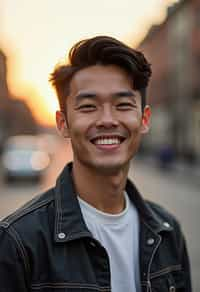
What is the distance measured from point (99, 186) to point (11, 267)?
52 cm

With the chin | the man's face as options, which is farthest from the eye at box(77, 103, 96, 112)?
the chin

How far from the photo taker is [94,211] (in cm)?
220

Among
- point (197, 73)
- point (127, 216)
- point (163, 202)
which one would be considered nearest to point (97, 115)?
point (127, 216)

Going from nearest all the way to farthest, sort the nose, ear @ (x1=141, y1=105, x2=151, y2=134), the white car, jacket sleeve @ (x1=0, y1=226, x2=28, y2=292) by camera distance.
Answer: jacket sleeve @ (x1=0, y1=226, x2=28, y2=292)
the nose
ear @ (x1=141, y1=105, x2=151, y2=134)
the white car

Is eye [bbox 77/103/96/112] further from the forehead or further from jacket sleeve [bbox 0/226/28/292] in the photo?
jacket sleeve [bbox 0/226/28/292]

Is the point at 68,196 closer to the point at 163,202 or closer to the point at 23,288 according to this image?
the point at 23,288

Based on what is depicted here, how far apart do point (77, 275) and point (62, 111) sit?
2.18 feet

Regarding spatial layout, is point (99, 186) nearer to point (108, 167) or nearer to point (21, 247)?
point (108, 167)

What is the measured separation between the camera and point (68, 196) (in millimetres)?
2180

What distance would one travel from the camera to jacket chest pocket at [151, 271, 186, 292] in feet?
7.18

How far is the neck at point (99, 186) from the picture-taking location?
2.20 meters

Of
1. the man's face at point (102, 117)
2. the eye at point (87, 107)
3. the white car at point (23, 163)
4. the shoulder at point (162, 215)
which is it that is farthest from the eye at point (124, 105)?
the white car at point (23, 163)

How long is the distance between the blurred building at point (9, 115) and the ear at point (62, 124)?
158 ft

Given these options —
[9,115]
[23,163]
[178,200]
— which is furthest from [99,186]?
[9,115]
